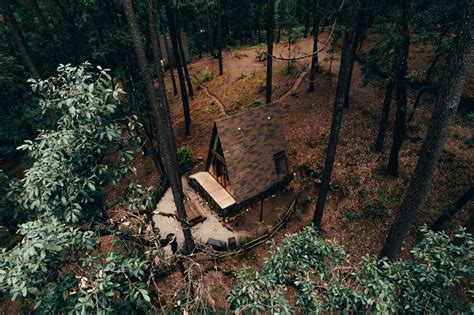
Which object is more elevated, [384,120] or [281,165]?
[384,120]

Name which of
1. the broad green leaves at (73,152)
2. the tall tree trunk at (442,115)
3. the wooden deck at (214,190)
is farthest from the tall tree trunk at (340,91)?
the broad green leaves at (73,152)

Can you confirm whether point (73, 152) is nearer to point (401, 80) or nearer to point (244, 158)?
point (244, 158)

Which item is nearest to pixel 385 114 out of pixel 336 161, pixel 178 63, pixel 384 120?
pixel 384 120

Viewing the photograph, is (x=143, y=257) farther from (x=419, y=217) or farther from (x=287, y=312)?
(x=419, y=217)

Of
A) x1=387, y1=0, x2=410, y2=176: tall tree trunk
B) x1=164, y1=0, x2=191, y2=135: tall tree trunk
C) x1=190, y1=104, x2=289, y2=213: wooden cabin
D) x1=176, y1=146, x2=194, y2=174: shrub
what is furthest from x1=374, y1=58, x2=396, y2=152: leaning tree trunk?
x1=164, y1=0, x2=191, y2=135: tall tree trunk

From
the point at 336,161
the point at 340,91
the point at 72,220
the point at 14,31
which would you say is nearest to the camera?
the point at 72,220

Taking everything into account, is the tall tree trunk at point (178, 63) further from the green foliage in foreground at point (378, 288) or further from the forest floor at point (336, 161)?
the green foliage in foreground at point (378, 288)
